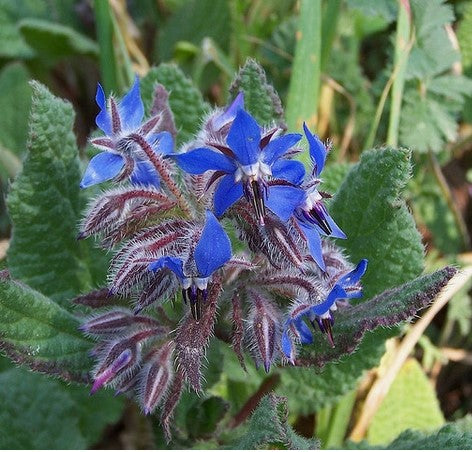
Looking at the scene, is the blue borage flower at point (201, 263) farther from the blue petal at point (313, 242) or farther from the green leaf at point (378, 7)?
the green leaf at point (378, 7)

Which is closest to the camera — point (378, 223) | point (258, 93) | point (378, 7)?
point (378, 223)

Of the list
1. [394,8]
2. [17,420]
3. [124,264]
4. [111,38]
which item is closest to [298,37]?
[394,8]

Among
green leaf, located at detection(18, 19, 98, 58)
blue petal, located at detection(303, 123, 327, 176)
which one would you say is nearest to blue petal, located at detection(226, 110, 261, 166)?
blue petal, located at detection(303, 123, 327, 176)

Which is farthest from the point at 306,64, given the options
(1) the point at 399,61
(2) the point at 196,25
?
(2) the point at 196,25

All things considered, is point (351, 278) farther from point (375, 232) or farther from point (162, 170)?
point (162, 170)

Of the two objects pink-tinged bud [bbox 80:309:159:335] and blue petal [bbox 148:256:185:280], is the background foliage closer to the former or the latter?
pink-tinged bud [bbox 80:309:159:335]
